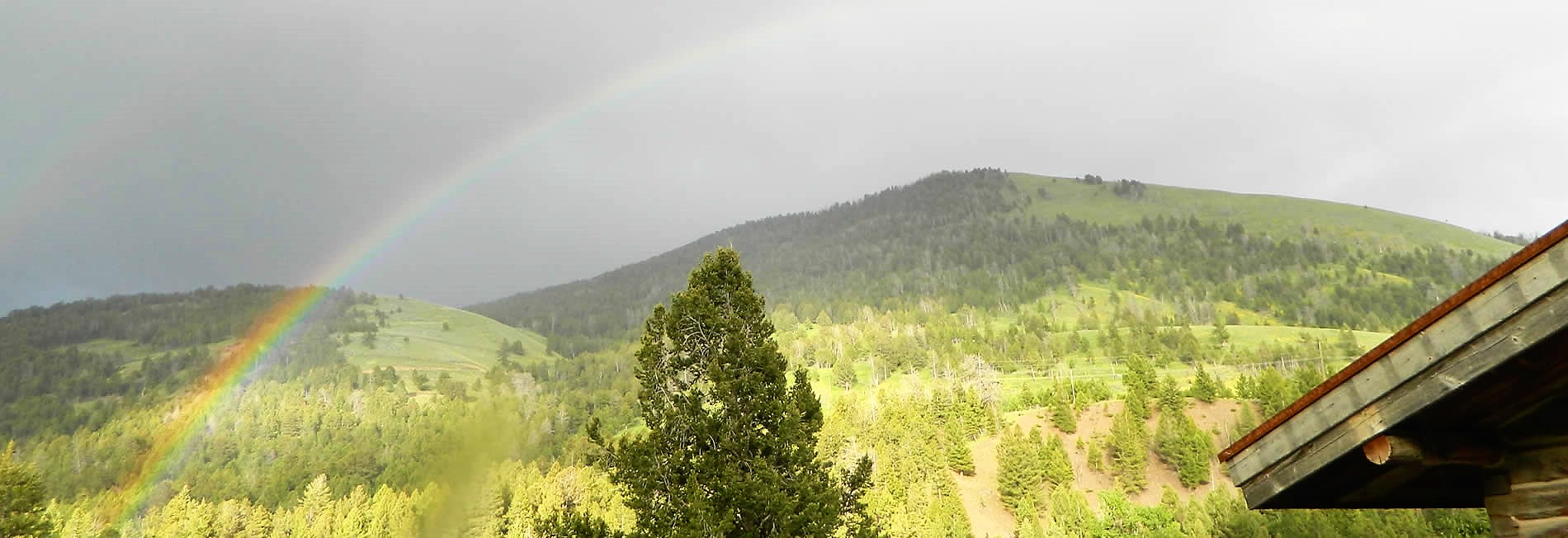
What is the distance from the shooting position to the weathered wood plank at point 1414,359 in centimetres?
362

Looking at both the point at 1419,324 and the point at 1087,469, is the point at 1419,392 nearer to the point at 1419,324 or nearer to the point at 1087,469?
the point at 1419,324

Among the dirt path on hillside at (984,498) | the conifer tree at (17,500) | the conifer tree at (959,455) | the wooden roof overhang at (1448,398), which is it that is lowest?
the dirt path on hillside at (984,498)

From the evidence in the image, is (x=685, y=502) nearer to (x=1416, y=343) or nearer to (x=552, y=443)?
(x=1416, y=343)

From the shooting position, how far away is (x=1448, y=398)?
404 centimetres

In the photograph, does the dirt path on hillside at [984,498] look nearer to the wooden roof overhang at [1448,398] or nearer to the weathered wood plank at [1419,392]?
the wooden roof overhang at [1448,398]

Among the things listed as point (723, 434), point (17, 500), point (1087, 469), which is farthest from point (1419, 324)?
point (1087, 469)

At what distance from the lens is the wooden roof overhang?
364 cm

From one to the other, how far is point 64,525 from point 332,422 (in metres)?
75.0

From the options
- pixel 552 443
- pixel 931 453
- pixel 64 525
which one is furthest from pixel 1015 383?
pixel 64 525

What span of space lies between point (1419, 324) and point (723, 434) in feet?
44.0

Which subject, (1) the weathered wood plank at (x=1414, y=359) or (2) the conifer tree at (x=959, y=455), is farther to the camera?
(2) the conifer tree at (x=959, y=455)

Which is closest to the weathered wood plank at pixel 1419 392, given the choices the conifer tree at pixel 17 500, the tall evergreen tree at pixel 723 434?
the tall evergreen tree at pixel 723 434

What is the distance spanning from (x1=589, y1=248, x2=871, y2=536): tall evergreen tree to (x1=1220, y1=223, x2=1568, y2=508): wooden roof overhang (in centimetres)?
1090

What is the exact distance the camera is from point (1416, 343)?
13.2ft
